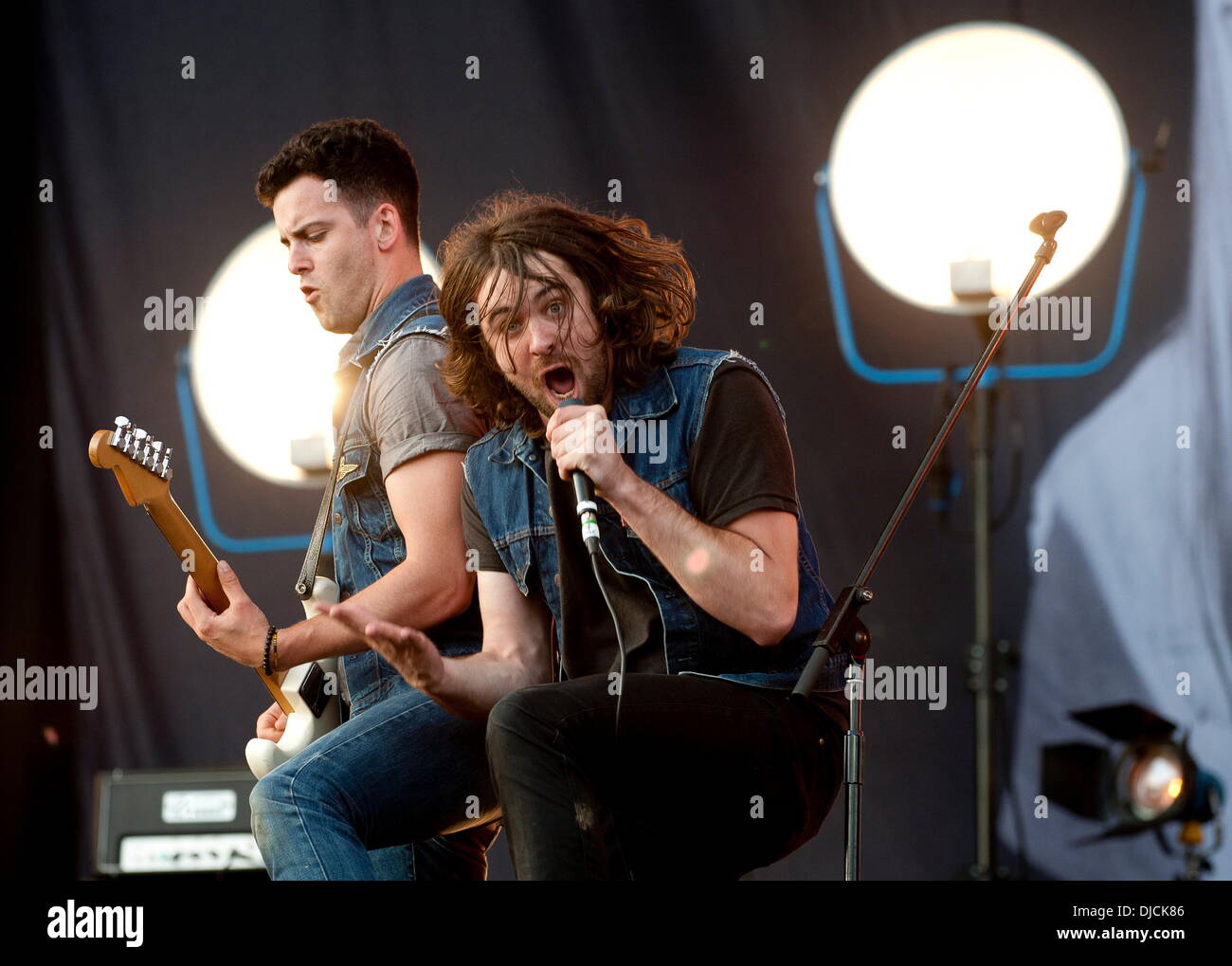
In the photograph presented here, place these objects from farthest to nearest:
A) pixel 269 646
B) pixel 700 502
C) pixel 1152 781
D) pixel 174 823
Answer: pixel 174 823 → pixel 1152 781 → pixel 269 646 → pixel 700 502

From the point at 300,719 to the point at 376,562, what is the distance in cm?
34

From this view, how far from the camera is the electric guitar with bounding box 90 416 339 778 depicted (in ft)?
8.16

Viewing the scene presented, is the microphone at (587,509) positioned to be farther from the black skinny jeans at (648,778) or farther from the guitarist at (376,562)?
the guitarist at (376,562)

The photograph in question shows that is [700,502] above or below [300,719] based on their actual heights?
Result: above

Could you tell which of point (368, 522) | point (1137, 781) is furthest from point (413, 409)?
point (1137, 781)

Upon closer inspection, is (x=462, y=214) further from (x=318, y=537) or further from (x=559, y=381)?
(x=559, y=381)

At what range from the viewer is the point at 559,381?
217 cm

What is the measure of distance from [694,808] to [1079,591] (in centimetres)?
167

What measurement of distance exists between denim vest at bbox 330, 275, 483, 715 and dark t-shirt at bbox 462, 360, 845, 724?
35cm

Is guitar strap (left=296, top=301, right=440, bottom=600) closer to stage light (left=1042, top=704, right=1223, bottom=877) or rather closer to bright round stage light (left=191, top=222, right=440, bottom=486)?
bright round stage light (left=191, top=222, right=440, bottom=486)

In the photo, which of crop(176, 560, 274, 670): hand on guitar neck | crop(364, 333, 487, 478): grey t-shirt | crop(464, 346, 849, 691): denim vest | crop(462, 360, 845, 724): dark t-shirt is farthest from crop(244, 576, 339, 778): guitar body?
crop(462, 360, 845, 724): dark t-shirt

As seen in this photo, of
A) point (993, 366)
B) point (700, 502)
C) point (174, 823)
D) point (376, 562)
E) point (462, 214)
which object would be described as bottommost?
point (174, 823)
